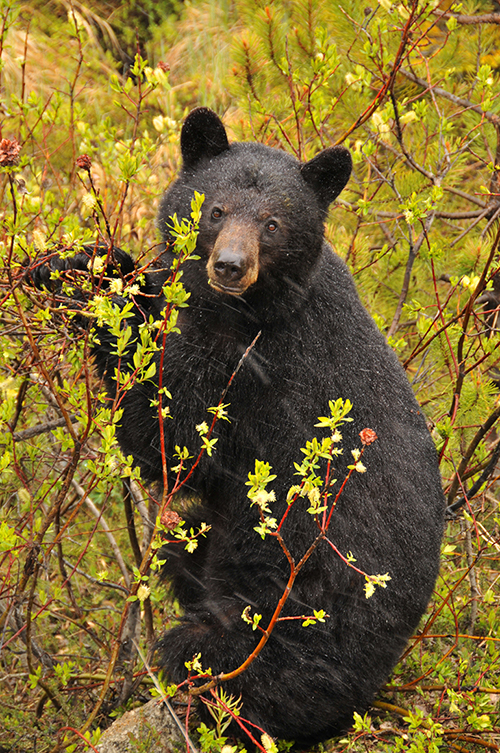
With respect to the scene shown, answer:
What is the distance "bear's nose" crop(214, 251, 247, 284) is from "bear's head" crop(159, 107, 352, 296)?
0.14 metres

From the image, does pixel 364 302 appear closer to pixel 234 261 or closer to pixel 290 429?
pixel 290 429

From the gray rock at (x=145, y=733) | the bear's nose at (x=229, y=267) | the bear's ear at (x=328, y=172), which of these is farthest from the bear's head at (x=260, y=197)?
the gray rock at (x=145, y=733)

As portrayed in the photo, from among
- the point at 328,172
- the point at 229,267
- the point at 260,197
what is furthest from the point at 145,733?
the point at 328,172

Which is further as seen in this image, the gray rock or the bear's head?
the bear's head

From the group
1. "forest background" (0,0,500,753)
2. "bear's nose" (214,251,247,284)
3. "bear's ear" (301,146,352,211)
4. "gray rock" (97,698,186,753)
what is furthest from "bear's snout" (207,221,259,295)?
"gray rock" (97,698,186,753)

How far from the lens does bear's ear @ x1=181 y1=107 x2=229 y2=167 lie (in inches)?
116

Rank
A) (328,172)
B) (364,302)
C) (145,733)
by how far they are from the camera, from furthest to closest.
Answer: (364,302) → (328,172) → (145,733)

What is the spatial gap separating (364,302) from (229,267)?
208 cm

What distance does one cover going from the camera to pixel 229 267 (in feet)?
8.64

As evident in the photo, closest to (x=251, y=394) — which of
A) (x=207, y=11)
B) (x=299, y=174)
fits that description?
(x=299, y=174)

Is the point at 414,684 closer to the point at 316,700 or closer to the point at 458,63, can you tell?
the point at 316,700

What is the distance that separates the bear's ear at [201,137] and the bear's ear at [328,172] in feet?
1.29

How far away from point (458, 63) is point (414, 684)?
170 inches

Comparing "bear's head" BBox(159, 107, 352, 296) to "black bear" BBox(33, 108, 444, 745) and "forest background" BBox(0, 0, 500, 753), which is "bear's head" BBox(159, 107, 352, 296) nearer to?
"black bear" BBox(33, 108, 444, 745)
